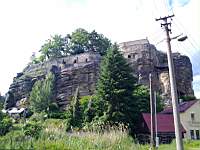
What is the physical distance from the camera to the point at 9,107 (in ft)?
242

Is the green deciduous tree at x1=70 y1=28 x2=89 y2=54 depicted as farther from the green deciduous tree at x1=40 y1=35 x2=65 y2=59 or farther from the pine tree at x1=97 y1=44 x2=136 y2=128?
the pine tree at x1=97 y1=44 x2=136 y2=128

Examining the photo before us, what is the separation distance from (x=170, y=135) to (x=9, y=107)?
139ft

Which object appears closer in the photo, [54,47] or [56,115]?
[56,115]

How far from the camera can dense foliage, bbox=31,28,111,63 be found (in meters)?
82.4

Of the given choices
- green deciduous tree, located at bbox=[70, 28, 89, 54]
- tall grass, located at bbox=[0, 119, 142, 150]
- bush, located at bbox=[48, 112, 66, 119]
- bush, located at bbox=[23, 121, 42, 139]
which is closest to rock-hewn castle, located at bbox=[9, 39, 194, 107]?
green deciduous tree, located at bbox=[70, 28, 89, 54]

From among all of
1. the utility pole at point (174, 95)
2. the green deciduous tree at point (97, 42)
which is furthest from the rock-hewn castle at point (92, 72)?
the utility pole at point (174, 95)

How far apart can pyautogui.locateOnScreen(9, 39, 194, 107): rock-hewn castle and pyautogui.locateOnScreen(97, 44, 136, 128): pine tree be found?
2560 cm

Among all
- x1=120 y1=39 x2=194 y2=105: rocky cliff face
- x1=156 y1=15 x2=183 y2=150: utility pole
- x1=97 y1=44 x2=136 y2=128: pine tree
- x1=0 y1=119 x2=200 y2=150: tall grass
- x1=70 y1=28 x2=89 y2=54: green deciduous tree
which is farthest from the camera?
x1=70 y1=28 x2=89 y2=54: green deciduous tree

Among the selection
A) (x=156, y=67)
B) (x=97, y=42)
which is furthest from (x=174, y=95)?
(x=97, y=42)

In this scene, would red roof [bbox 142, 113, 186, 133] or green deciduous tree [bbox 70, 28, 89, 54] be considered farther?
green deciduous tree [bbox 70, 28, 89, 54]

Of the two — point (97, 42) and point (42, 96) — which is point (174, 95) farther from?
point (97, 42)

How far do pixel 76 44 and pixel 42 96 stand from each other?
23.7 metres

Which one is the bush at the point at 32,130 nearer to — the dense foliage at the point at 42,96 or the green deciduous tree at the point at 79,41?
the dense foliage at the point at 42,96

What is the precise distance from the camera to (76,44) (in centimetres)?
8331
